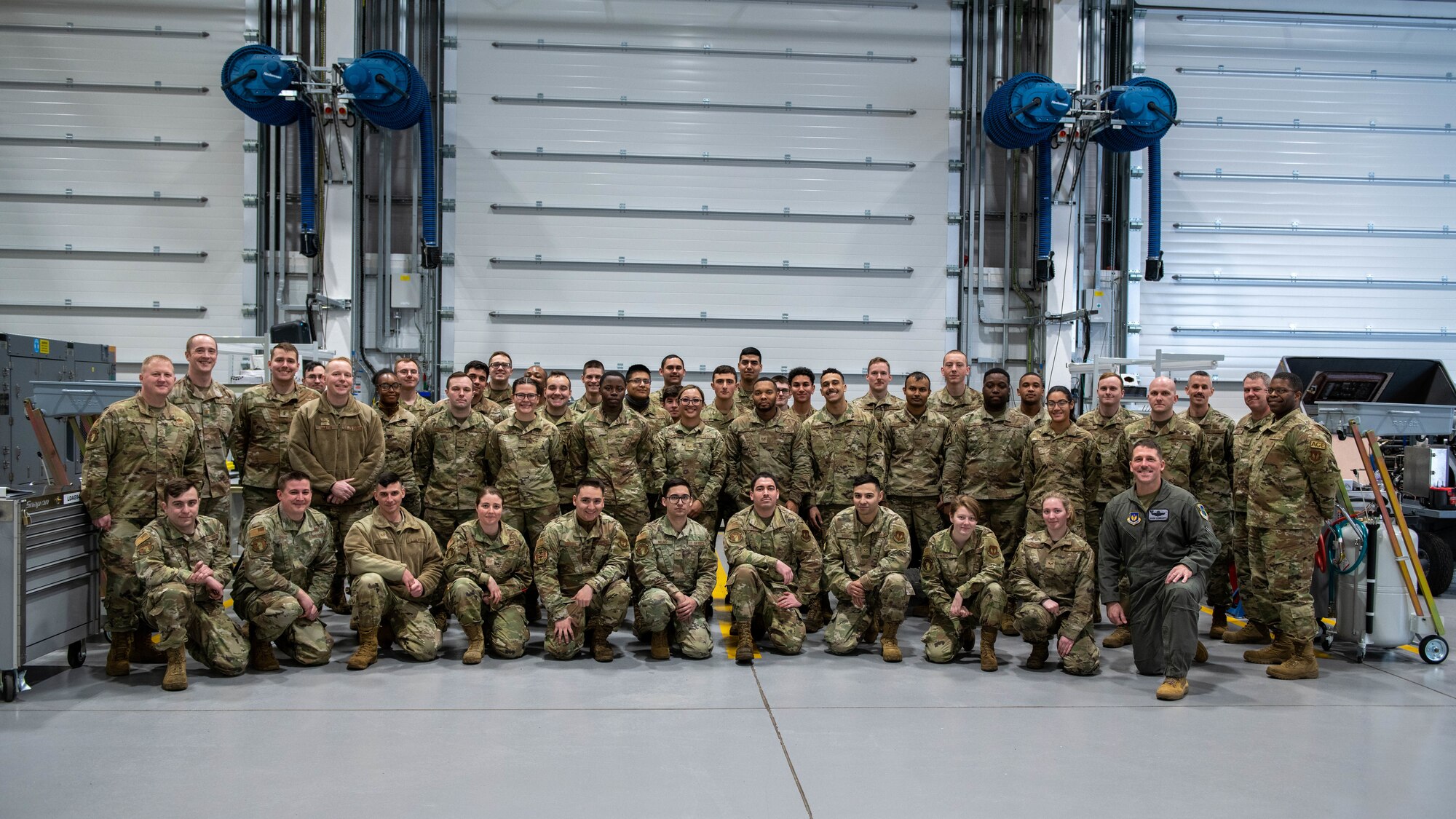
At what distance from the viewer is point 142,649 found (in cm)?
554

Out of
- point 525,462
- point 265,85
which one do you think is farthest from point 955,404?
point 265,85

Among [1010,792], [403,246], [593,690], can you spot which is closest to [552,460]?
[593,690]

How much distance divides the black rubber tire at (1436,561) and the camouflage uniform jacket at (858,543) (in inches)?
195

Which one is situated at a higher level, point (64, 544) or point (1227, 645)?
point (64, 544)

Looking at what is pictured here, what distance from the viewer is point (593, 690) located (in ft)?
16.9

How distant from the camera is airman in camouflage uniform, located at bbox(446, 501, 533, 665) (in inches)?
226

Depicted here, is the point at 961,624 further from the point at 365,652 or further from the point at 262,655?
the point at 262,655

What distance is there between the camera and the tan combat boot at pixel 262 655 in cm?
540

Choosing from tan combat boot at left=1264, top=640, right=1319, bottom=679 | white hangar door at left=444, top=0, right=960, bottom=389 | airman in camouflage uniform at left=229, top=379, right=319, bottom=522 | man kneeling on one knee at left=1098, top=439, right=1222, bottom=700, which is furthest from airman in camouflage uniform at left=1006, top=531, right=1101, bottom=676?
white hangar door at left=444, top=0, right=960, bottom=389

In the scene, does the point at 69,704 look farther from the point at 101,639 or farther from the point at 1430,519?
the point at 1430,519

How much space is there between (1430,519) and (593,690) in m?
7.50

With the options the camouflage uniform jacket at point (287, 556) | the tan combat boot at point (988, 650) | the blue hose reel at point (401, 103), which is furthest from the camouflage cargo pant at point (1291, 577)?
the blue hose reel at point (401, 103)

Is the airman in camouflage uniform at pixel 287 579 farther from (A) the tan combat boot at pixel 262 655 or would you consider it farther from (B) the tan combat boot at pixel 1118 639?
(B) the tan combat boot at pixel 1118 639

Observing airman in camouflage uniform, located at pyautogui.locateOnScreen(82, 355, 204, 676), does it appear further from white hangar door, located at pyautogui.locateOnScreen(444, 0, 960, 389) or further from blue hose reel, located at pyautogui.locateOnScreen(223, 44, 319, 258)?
white hangar door, located at pyautogui.locateOnScreen(444, 0, 960, 389)
